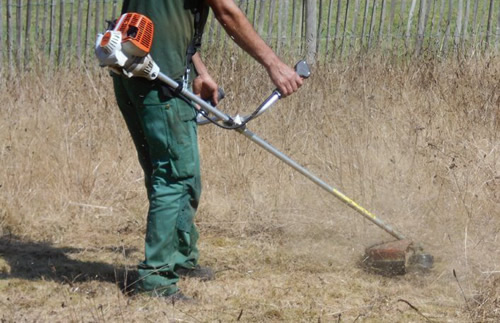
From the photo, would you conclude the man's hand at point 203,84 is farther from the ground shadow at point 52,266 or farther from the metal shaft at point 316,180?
the ground shadow at point 52,266

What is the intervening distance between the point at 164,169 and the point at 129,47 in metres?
0.67

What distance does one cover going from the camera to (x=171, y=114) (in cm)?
439

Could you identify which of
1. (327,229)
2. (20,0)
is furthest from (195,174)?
(20,0)

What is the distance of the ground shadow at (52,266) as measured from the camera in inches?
195

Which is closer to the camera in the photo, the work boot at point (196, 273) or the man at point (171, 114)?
the man at point (171, 114)

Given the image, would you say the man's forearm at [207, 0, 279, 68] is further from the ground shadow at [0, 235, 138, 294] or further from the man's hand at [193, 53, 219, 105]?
the ground shadow at [0, 235, 138, 294]

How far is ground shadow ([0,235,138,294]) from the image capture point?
16.3 ft

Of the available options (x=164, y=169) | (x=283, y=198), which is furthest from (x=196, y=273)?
(x=283, y=198)

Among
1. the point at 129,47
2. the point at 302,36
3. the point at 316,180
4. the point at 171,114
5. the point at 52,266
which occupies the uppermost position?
the point at 302,36

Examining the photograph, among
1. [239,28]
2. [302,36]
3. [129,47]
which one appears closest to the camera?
[129,47]

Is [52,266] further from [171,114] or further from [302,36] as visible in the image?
[302,36]

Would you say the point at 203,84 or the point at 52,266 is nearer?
the point at 203,84

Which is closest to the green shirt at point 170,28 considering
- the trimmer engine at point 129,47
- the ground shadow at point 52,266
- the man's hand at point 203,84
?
the trimmer engine at point 129,47

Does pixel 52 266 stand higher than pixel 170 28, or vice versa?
pixel 170 28
